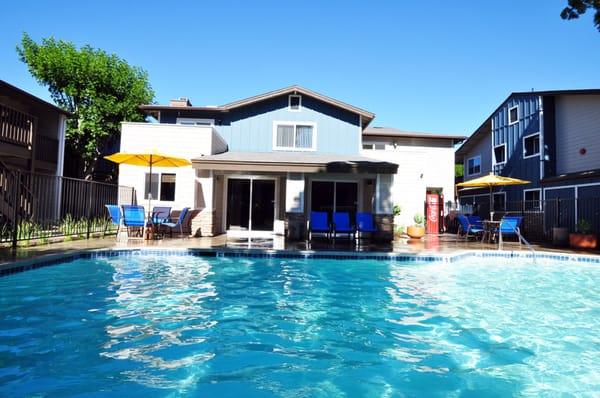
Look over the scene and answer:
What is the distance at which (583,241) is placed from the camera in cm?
1277

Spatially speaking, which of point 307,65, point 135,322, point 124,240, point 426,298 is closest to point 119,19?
point 307,65

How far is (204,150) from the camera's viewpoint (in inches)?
575

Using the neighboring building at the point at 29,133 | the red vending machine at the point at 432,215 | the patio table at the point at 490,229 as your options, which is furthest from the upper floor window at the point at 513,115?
the neighboring building at the point at 29,133

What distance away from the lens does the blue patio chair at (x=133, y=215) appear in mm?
11508

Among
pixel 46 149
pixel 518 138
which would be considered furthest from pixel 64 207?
pixel 518 138

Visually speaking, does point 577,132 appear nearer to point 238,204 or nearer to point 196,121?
point 238,204

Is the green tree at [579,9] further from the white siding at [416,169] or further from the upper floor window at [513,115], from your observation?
the upper floor window at [513,115]

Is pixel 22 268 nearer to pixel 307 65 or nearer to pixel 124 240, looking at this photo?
pixel 124 240

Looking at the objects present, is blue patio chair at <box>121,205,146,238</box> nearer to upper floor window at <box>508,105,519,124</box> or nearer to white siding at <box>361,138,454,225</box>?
white siding at <box>361,138,454,225</box>

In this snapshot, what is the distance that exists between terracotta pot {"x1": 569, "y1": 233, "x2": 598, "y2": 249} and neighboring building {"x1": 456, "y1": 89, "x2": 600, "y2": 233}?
252 centimetres

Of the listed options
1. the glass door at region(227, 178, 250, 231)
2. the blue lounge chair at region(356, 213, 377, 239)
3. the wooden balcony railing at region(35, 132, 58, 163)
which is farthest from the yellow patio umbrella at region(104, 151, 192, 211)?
the wooden balcony railing at region(35, 132, 58, 163)

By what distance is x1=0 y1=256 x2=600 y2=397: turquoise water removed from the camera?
3.35m

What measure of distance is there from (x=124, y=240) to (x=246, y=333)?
835 centimetres

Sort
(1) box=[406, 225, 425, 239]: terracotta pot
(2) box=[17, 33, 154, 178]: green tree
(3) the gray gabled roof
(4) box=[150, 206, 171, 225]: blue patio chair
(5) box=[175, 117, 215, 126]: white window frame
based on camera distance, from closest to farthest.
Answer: (4) box=[150, 206, 171, 225]: blue patio chair, (1) box=[406, 225, 425, 239]: terracotta pot, (3) the gray gabled roof, (5) box=[175, 117, 215, 126]: white window frame, (2) box=[17, 33, 154, 178]: green tree
